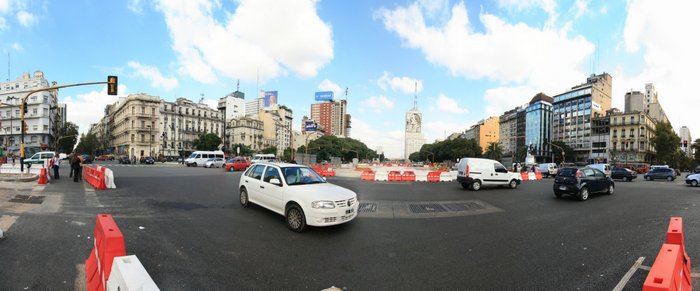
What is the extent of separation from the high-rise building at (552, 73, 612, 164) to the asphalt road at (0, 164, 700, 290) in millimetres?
101350

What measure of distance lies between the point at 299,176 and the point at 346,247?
105 inches

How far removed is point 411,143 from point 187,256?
343 feet

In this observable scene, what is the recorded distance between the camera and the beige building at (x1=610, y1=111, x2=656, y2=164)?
78562 mm

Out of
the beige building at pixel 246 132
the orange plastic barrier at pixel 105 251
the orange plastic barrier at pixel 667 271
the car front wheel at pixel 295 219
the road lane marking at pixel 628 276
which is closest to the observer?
the orange plastic barrier at pixel 667 271

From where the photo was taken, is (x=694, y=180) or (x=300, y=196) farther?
(x=694, y=180)

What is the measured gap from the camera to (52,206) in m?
9.05

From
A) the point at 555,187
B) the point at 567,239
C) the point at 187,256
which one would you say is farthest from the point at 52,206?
the point at 555,187

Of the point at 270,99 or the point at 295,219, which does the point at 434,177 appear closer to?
the point at 295,219

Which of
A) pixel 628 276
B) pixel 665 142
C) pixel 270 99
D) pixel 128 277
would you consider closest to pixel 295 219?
pixel 128 277

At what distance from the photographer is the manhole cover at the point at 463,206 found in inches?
432

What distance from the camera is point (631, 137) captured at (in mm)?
80375

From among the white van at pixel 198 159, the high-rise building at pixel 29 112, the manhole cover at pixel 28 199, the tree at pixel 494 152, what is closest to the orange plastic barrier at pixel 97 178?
the manhole cover at pixel 28 199

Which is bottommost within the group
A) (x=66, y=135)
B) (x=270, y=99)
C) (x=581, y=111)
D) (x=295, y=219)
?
(x=295, y=219)

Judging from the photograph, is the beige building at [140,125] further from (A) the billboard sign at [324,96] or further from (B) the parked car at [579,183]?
(B) the parked car at [579,183]
